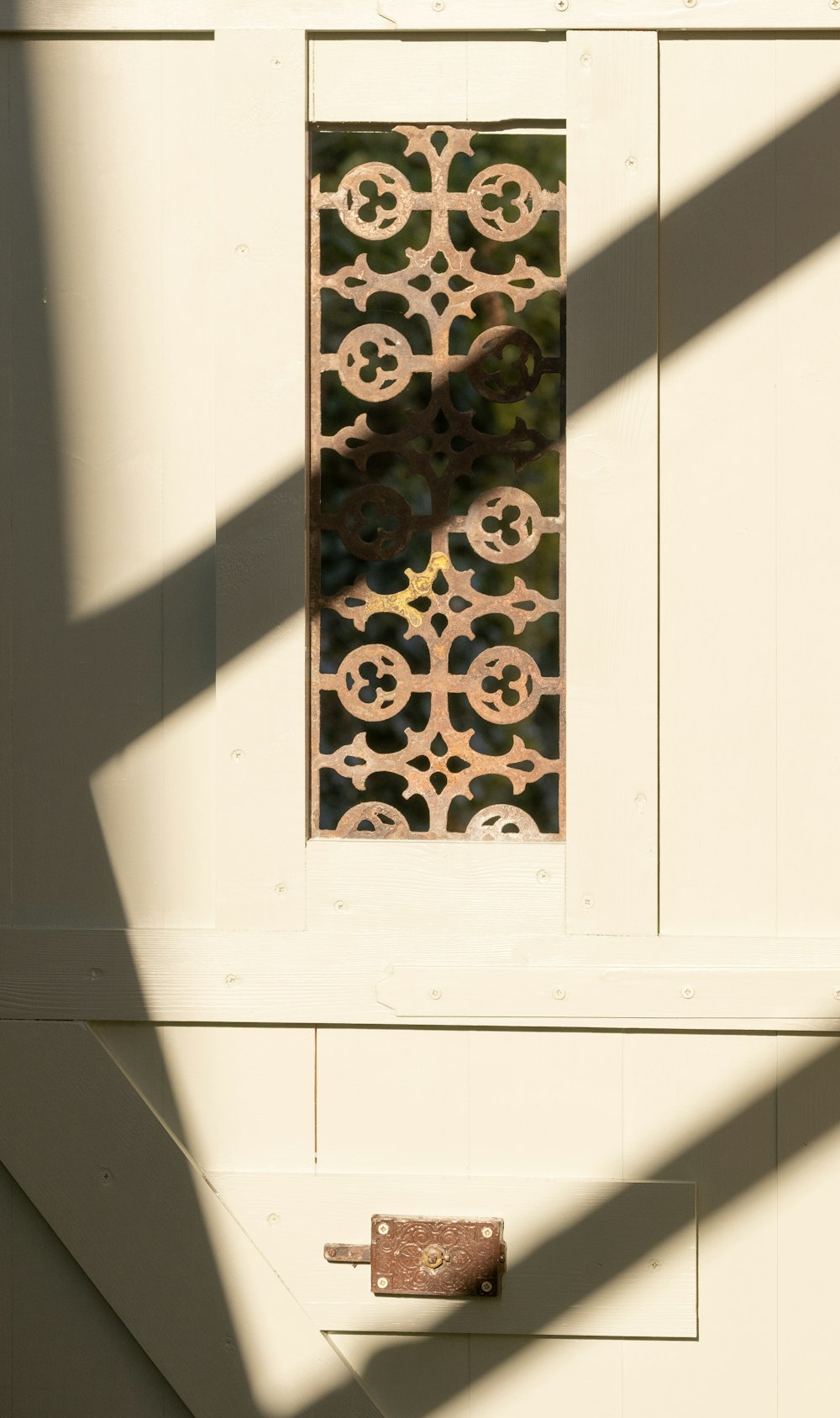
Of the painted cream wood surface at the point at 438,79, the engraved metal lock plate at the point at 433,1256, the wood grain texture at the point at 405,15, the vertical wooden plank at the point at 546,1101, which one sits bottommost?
the engraved metal lock plate at the point at 433,1256

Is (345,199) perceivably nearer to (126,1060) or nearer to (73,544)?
(73,544)

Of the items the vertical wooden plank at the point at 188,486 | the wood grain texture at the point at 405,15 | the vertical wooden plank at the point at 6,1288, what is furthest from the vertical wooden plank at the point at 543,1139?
the wood grain texture at the point at 405,15

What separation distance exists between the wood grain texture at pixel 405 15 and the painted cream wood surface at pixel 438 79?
23 millimetres

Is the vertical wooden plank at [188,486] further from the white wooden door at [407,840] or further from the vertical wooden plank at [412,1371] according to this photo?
the vertical wooden plank at [412,1371]

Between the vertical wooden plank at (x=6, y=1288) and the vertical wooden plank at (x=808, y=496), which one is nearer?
the vertical wooden plank at (x=808, y=496)

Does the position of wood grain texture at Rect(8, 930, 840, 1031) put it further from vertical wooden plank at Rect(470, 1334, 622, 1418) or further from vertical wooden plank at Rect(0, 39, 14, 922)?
vertical wooden plank at Rect(470, 1334, 622, 1418)

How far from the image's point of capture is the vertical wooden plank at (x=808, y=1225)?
5.49ft

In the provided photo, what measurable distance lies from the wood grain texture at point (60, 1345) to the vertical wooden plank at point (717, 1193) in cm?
69

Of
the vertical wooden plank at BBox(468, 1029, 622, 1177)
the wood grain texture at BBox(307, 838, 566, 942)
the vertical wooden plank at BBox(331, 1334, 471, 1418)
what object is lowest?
the vertical wooden plank at BBox(331, 1334, 471, 1418)

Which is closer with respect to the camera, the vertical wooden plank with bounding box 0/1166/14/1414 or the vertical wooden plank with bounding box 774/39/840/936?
the vertical wooden plank with bounding box 774/39/840/936

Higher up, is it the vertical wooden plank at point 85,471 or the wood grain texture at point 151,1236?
the vertical wooden plank at point 85,471

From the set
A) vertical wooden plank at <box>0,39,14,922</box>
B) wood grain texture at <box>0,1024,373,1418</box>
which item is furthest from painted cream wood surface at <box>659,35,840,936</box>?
vertical wooden plank at <box>0,39,14,922</box>

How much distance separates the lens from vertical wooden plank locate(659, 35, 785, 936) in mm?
1662

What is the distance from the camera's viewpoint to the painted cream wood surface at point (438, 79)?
1.67 meters
